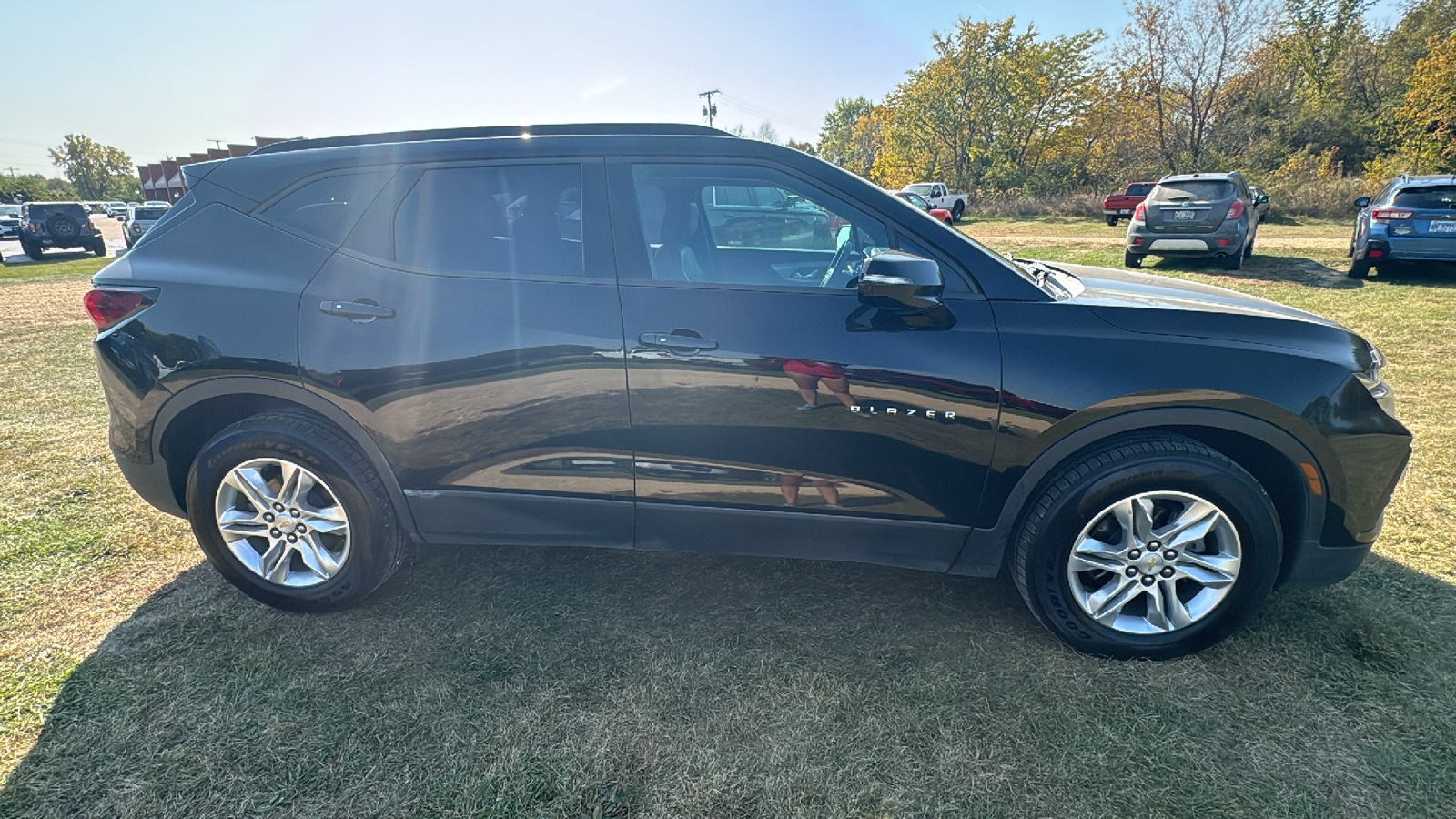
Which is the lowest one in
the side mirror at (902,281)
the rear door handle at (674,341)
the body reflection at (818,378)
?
the body reflection at (818,378)

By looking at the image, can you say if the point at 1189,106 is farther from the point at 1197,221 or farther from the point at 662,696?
the point at 662,696

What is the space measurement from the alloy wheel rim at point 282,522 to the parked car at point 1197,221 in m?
12.5

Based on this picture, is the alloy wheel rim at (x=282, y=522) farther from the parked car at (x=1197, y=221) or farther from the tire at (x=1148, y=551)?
the parked car at (x=1197, y=221)

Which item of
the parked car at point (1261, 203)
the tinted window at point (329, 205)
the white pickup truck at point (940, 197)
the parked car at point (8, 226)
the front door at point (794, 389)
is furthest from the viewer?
the parked car at point (8, 226)

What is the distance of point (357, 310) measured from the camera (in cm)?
255

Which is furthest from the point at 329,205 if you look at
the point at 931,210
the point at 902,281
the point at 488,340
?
the point at 931,210

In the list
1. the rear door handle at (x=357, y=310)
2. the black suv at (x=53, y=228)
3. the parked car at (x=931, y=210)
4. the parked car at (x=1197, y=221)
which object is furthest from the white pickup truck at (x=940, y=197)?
the black suv at (x=53, y=228)

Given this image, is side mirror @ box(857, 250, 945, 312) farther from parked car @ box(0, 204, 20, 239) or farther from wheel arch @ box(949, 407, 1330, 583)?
parked car @ box(0, 204, 20, 239)

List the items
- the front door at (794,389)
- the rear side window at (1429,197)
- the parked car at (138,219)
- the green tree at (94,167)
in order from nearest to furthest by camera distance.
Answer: the front door at (794,389) < the rear side window at (1429,197) < the parked car at (138,219) < the green tree at (94,167)

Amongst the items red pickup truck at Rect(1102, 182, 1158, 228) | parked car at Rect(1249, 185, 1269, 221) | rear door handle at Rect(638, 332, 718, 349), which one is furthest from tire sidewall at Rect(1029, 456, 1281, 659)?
red pickup truck at Rect(1102, 182, 1158, 228)

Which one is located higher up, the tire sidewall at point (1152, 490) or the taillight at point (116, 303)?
the taillight at point (116, 303)

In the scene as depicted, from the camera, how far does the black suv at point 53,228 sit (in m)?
20.3

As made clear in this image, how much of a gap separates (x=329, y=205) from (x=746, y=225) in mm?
1596

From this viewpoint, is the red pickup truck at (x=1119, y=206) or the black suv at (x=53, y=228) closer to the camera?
the black suv at (x=53, y=228)
